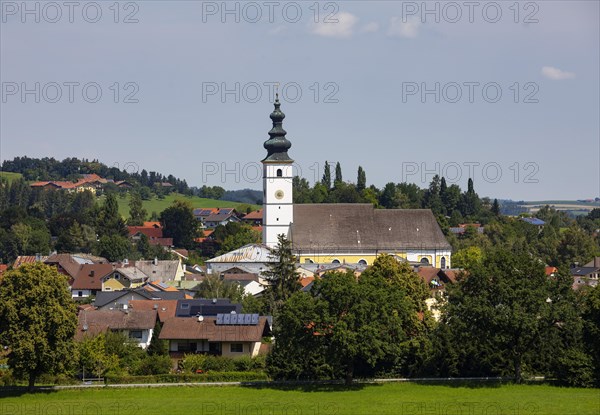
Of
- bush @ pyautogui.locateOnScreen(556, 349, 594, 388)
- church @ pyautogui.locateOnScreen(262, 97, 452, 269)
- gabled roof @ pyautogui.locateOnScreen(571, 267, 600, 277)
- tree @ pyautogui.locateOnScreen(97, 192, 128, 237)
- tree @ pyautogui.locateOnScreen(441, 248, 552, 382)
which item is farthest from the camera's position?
tree @ pyautogui.locateOnScreen(97, 192, 128, 237)

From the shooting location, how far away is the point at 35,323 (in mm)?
42438

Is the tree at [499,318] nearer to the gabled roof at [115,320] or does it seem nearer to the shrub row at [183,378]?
the shrub row at [183,378]

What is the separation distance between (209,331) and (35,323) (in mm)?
8520

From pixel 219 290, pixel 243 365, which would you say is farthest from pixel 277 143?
pixel 243 365

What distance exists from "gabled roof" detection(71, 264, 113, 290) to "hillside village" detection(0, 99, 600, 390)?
0.33 ft

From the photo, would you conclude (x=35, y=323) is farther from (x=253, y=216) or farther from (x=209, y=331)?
(x=253, y=216)

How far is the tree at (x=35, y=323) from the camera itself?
42.1m

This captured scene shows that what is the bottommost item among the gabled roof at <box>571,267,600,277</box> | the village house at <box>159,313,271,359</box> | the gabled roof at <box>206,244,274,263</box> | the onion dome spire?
the village house at <box>159,313,271,359</box>

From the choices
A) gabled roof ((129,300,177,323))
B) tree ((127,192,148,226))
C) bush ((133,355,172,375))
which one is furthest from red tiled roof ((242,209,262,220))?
bush ((133,355,172,375))

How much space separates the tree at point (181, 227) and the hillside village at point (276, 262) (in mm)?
148

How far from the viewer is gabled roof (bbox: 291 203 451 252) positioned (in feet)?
281

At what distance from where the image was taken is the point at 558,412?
37.2 metres

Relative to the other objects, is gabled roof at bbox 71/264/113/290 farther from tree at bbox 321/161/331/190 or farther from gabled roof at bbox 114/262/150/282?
tree at bbox 321/161/331/190

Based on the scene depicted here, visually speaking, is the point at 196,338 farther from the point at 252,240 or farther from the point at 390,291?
the point at 252,240
